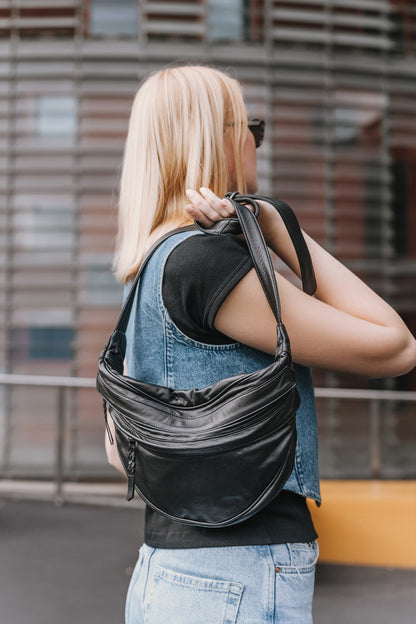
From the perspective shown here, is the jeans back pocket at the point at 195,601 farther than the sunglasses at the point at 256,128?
No

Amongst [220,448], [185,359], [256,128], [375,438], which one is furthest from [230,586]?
[375,438]

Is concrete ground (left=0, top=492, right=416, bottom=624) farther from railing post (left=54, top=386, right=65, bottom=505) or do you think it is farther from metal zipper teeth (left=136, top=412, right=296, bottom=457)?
metal zipper teeth (left=136, top=412, right=296, bottom=457)

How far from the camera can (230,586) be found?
1.03 m

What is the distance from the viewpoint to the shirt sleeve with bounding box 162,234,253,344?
1041mm

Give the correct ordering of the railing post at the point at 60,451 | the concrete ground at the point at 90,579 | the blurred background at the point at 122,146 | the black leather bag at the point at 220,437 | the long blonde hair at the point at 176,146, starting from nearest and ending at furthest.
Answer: the black leather bag at the point at 220,437 < the long blonde hair at the point at 176,146 < the concrete ground at the point at 90,579 < the railing post at the point at 60,451 < the blurred background at the point at 122,146

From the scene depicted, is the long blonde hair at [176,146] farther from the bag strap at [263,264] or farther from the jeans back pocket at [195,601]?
the jeans back pocket at [195,601]

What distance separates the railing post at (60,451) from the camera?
5.29m

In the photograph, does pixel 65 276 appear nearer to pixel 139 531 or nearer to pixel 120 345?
pixel 139 531

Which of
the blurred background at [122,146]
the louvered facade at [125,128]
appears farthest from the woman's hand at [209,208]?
the louvered facade at [125,128]

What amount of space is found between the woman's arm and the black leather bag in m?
0.04

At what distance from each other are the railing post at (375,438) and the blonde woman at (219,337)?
4.39m

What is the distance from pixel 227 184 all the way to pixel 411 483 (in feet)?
11.9

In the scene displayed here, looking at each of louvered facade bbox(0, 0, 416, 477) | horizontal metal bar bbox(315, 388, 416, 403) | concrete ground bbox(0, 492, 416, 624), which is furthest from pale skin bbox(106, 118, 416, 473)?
→ louvered facade bbox(0, 0, 416, 477)

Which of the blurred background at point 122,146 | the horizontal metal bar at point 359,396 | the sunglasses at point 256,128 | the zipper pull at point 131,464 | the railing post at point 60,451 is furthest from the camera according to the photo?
the blurred background at point 122,146
